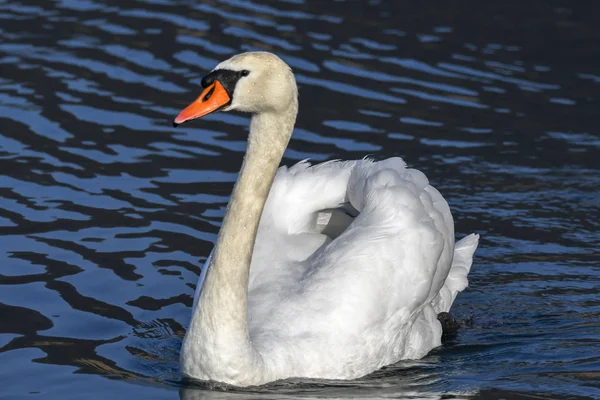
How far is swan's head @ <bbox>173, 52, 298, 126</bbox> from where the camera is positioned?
745 centimetres

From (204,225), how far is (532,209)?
276 centimetres

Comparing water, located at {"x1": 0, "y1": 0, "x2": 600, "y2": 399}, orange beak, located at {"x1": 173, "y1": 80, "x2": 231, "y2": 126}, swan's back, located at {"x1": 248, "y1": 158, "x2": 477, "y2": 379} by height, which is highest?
orange beak, located at {"x1": 173, "y1": 80, "x2": 231, "y2": 126}

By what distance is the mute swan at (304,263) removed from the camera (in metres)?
7.59

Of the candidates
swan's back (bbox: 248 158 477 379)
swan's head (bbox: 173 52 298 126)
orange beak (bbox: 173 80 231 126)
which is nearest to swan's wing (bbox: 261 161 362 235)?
swan's back (bbox: 248 158 477 379)

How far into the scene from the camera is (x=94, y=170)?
1169 centimetres

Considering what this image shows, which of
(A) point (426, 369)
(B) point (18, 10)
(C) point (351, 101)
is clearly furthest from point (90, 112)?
(A) point (426, 369)

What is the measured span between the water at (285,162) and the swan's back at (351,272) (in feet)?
0.62

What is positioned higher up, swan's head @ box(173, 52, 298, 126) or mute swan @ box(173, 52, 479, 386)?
swan's head @ box(173, 52, 298, 126)

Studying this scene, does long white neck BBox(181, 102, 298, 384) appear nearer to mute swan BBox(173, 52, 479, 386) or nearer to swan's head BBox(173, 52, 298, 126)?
mute swan BBox(173, 52, 479, 386)

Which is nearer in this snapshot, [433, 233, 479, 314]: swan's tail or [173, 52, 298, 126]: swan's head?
[173, 52, 298, 126]: swan's head

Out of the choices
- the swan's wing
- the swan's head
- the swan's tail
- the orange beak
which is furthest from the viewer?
the swan's tail

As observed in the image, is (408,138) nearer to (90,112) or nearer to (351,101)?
(351,101)

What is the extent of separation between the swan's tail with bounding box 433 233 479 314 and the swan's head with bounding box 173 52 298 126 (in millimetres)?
2373

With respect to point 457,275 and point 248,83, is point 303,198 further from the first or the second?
point 248,83
